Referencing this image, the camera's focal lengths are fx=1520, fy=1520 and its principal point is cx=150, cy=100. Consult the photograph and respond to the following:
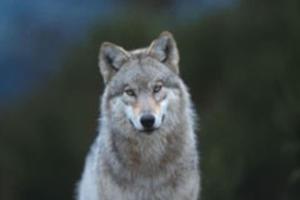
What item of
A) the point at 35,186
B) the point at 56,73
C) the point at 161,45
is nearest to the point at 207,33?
the point at 56,73

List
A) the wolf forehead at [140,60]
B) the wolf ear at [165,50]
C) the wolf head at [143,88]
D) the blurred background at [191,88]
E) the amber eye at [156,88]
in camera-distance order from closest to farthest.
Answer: the wolf head at [143,88]
the amber eye at [156,88]
the wolf forehead at [140,60]
the wolf ear at [165,50]
the blurred background at [191,88]

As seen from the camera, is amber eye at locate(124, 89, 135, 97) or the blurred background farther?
the blurred background

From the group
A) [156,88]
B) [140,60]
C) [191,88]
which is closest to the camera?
[156,88]

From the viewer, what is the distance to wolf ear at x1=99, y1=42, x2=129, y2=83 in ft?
46.6

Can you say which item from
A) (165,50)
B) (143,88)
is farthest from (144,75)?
(165,50)

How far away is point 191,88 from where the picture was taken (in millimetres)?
24812

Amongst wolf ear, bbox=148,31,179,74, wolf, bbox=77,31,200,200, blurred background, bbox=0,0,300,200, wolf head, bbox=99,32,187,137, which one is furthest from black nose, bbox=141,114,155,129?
blurred background, bbox=0,0,300,200

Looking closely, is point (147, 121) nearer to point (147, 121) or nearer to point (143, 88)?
point (147, 121)

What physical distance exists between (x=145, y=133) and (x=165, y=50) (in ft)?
2.80

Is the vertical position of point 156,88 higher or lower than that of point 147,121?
higher

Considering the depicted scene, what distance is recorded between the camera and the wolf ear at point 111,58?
559 inches

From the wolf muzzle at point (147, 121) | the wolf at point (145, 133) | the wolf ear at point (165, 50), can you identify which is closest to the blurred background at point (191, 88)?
the wolf at point (145, 133)

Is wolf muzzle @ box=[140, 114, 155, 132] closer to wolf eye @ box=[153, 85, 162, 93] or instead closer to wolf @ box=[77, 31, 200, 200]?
wolf @ box=[77, 31, 200, 200]

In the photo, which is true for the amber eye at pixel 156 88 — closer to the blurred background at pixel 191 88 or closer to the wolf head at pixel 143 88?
the wolf head at pixel 143 88
